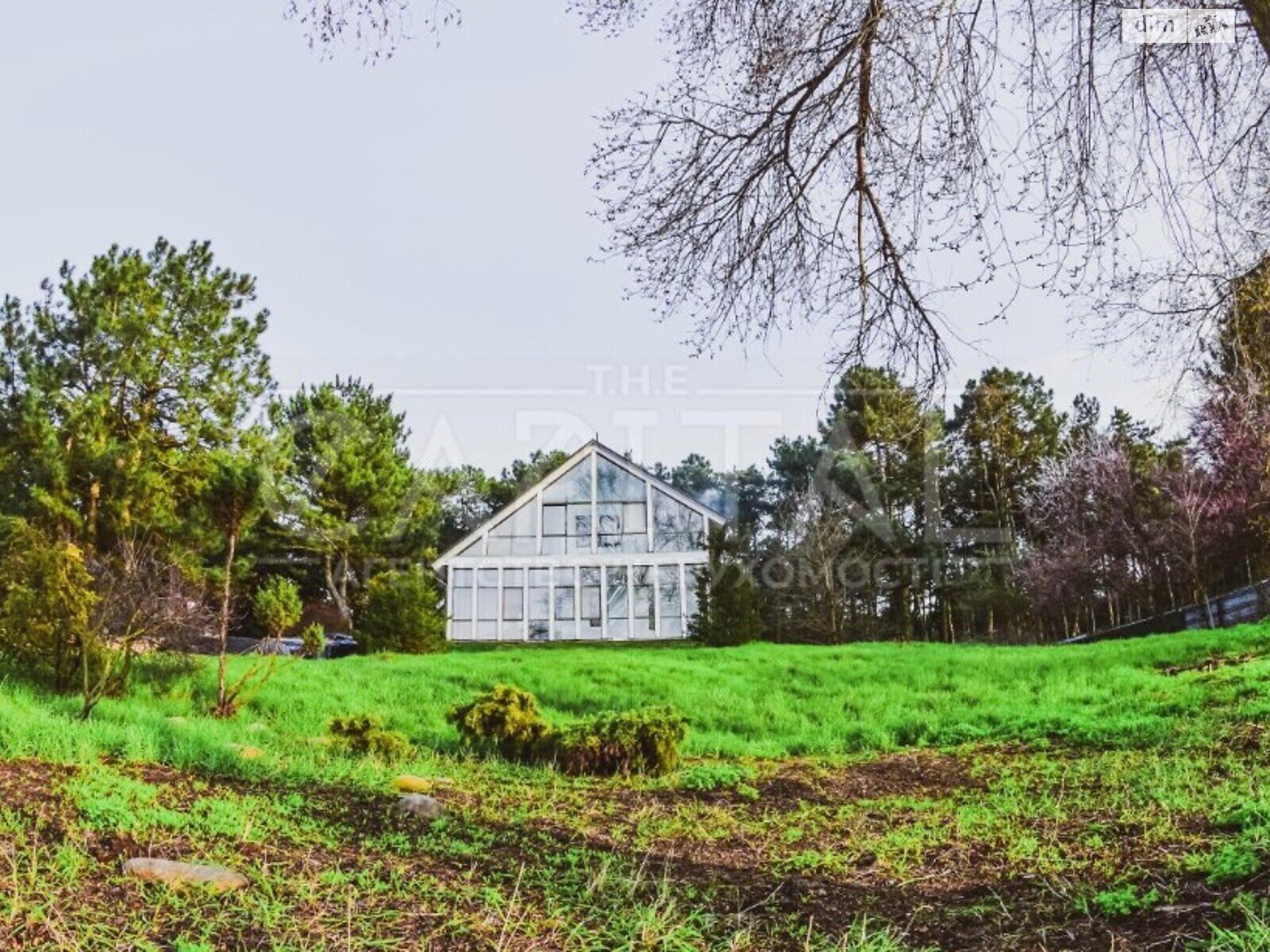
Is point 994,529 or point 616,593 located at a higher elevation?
point 994,529

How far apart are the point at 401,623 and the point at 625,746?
1371 cm

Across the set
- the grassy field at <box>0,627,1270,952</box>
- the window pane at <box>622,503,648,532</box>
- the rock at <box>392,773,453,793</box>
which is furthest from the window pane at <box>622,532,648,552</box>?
the rock at <box>392,773,453,793</box>

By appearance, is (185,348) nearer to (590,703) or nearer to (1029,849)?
(590,703)

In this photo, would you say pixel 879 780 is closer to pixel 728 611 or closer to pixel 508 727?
pixel 508 727

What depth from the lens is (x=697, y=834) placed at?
17.5ft

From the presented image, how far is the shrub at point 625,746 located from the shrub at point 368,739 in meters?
1.36

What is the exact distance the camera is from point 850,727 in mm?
9930

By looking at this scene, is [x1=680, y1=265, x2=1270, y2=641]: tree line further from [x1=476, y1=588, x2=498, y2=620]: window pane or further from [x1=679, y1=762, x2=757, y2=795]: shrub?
[x1=679, y1=762, x2=757, y2=795]: shrub

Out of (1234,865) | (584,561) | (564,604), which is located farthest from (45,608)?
(584,561)

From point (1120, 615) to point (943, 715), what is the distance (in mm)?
22864

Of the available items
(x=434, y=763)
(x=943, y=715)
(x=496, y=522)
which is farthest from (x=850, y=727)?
(x=496, y=522)

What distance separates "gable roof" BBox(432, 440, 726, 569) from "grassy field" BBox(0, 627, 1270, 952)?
17599mm

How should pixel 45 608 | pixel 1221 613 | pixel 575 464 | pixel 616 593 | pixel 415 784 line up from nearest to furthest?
pixel 415 784 < pixel 45 608 < pixel 1221 613 < pixel 616 593 < pixel 575 464

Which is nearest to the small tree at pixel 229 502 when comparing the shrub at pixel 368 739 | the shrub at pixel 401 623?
the shrub at pixel 368 739
